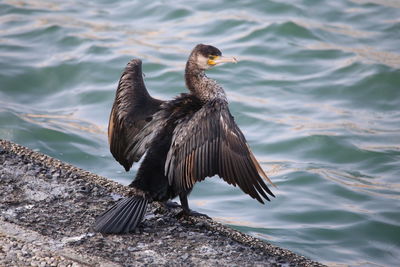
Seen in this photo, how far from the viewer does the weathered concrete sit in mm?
3604

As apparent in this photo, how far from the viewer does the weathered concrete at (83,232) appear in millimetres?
3604

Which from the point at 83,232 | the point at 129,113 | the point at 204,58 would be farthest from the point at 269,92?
the point at 83,232

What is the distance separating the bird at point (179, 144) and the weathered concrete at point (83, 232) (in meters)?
0.13

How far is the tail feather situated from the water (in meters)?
1.95

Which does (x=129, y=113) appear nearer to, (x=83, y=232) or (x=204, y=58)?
(x=204, y=58)

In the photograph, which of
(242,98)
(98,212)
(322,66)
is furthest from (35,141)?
(322,66)

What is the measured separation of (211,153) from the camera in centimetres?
419

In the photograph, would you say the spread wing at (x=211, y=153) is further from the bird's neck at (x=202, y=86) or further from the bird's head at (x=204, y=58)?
the bird's head at (x=204, y=58)

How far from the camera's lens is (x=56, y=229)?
3891 mm

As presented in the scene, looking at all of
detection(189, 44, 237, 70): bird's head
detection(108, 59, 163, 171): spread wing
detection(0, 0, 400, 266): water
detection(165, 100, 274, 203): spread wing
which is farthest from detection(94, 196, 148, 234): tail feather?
detection(0, 0, 400, 266): water

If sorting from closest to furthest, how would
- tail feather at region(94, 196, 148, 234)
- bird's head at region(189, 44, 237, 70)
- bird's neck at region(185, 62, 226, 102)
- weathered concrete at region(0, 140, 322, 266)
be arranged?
1. weathered concrete at region(0, 140, 322, 266)
2. tail feather at region(94, 196, 148, 234)
3. bird's neck at region(185, 62, 226, 102)
4. bird's head at region(189, 44, 237, 70)

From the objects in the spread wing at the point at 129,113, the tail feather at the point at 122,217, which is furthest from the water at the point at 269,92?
the tail feather at the point at 122,217

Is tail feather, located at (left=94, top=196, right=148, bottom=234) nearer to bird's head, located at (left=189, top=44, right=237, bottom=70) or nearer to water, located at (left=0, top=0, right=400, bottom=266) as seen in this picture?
bird's head, located at (left=189, top=44, right=237, bottom=70)

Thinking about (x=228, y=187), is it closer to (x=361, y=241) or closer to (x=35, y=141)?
(x=361, y=241)
